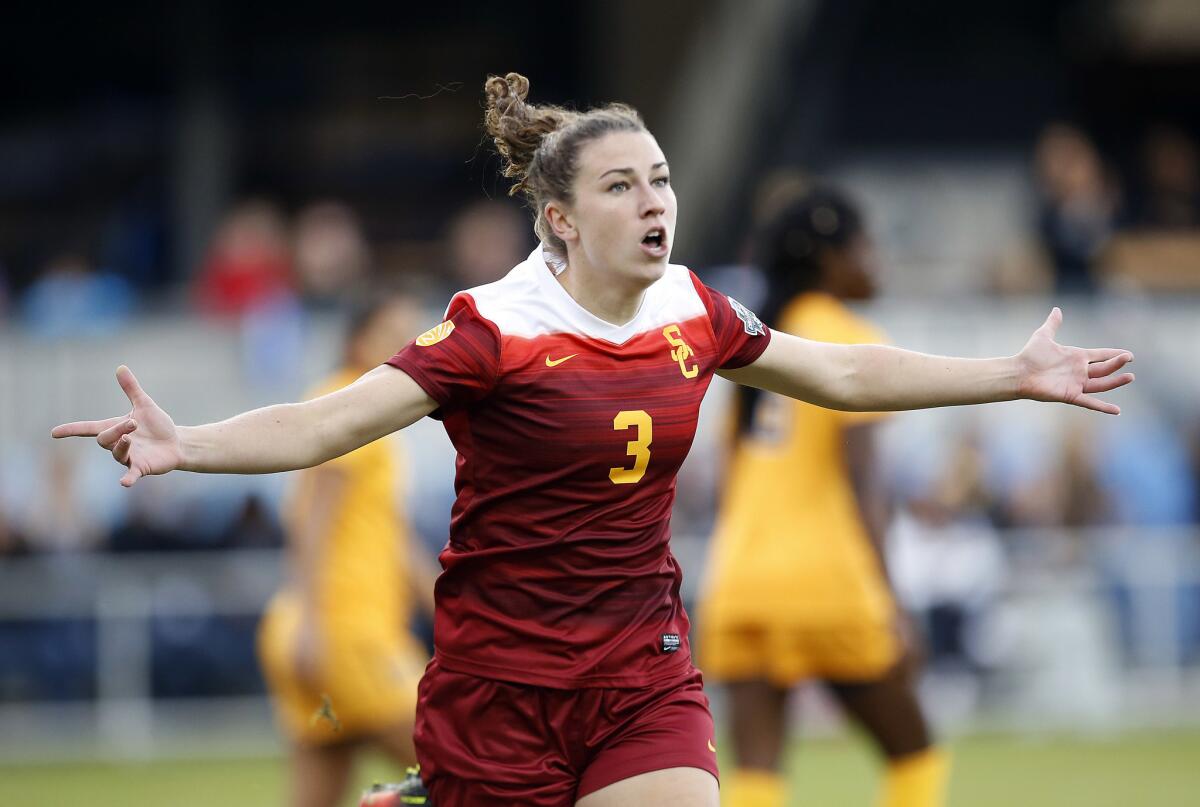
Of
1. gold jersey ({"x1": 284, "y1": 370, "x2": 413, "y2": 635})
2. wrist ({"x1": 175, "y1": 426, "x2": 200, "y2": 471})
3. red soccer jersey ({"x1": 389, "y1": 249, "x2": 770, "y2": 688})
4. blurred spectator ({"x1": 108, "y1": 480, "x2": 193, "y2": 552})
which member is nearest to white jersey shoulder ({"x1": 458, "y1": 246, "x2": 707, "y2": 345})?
red soccer jersey ({"x1": 389, "y1": 249, "x2": 770, "y2": 688})

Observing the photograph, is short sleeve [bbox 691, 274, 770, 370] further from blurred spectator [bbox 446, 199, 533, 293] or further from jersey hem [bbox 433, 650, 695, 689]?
blurred spectator [bbox 446, 199, 533, 293]

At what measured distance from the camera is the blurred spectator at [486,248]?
51.4ft

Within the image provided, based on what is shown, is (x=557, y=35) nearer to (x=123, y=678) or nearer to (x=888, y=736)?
(x=123, y=678)

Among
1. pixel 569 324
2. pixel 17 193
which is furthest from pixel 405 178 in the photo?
pixel 569 324

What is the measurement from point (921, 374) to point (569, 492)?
1.04 metres

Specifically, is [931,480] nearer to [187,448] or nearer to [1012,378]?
[1012,378]

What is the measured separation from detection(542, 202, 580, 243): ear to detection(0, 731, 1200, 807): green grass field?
6.31 meters

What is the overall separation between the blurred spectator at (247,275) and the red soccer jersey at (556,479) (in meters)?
11.2

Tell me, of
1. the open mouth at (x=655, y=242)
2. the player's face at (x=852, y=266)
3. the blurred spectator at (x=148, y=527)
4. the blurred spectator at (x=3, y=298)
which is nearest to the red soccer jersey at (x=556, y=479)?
the open mouth at (x=655, y=242)

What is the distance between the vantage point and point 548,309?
15.9ft

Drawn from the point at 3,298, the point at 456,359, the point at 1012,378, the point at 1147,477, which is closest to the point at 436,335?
the point at 456,359

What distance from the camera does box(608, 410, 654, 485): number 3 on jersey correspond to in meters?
4.78

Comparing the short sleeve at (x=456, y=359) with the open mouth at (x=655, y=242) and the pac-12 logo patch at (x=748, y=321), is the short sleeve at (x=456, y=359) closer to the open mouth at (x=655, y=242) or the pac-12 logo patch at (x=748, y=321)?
the open mouth at (x=655, y=242)

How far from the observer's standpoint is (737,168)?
1906 cm
